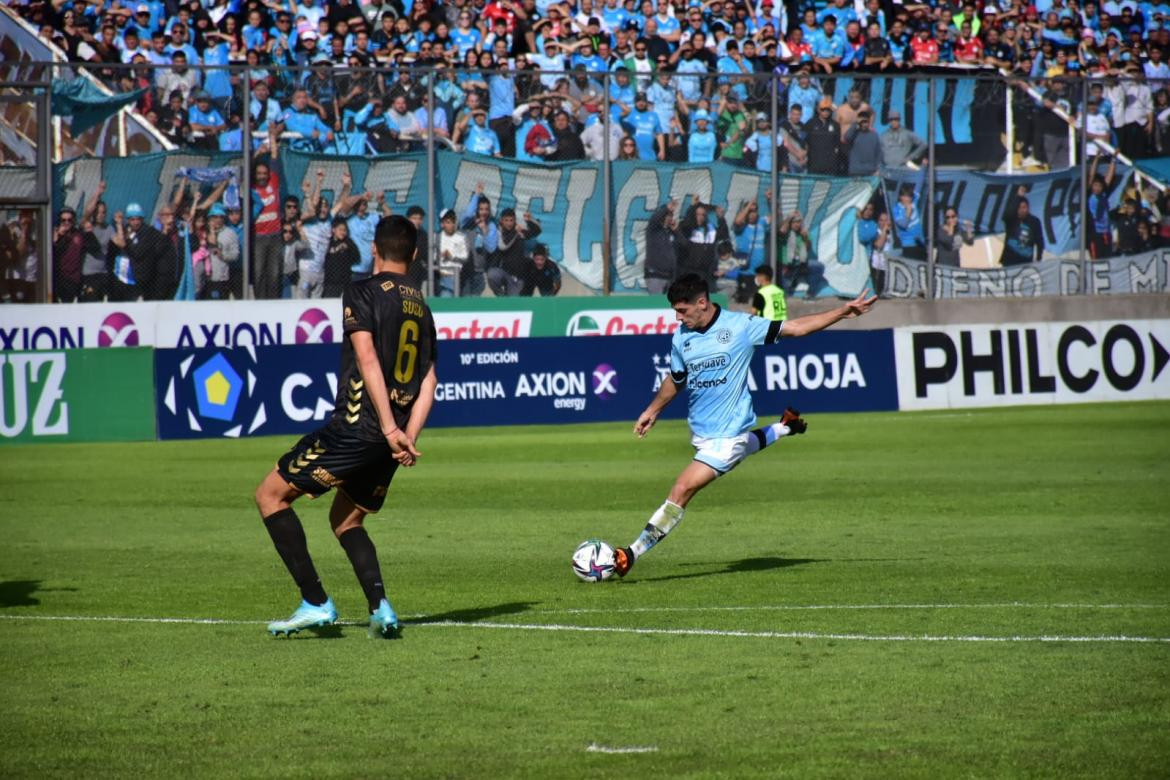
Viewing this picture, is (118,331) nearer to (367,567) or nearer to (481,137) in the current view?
(481,137)

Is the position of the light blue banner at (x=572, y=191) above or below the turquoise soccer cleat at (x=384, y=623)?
above

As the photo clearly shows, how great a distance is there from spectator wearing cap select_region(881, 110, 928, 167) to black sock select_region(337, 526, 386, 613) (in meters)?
22.7

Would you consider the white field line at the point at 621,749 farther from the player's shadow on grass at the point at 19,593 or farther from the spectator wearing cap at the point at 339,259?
the spectator wearing cap at the point at 339,259

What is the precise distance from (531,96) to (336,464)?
66.8ft

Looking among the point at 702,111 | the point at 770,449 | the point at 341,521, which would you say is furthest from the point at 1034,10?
the point at 341,521

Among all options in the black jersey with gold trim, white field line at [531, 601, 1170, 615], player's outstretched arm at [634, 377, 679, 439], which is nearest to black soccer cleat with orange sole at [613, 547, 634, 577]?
player's outstretched arm at [634, 377, 679, 439]

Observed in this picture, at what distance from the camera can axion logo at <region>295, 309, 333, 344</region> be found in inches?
1017

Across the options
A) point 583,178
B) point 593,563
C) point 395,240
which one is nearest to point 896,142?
point 583,178

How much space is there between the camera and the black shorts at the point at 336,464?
8383 mm

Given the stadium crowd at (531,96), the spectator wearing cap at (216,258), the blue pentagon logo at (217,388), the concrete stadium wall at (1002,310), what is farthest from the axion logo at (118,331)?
the concrete stadium wall at (1002,310)

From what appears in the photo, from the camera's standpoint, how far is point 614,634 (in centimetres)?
870

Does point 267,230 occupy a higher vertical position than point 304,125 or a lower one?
lower

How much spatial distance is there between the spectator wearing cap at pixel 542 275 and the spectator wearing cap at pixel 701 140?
3292 millimetres

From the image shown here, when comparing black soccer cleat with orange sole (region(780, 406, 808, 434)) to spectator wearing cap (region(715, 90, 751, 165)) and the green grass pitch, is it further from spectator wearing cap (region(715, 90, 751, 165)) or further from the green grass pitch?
spectator wearing cap (region(715, 90, 751, 165))
